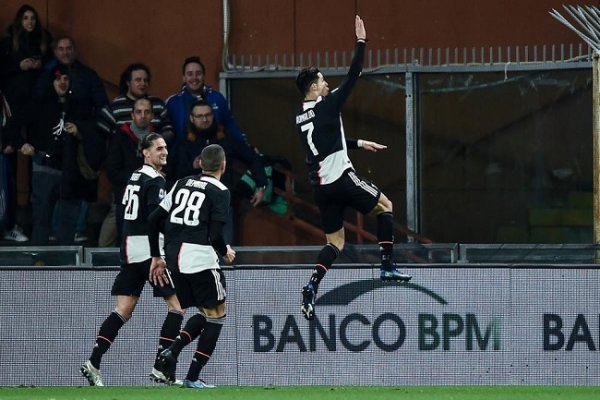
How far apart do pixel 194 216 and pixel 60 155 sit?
3.89 m

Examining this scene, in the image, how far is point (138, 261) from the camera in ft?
50.0

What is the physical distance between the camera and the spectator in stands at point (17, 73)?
1800 cm

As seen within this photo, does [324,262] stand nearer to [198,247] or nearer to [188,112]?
[198,247]

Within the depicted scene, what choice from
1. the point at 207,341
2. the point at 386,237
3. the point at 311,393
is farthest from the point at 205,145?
the point at 311,393

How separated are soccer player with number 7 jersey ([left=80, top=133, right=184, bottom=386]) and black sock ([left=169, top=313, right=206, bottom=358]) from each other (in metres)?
0.37

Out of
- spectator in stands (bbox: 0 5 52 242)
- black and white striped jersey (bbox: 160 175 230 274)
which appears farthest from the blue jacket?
black and white striped jersey (bbox: 160 175 230 274)

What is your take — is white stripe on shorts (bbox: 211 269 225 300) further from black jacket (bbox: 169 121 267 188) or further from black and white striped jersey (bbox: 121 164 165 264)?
black jacket (bbox: 169 121 267 188)

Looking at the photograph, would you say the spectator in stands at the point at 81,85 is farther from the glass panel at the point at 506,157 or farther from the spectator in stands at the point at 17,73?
the glass panel at the point at 506,157

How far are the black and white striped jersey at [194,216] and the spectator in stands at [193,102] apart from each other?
3272 millimetres

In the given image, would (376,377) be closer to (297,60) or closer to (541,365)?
(541,365)

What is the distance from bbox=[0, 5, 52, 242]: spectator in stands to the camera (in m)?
18.0

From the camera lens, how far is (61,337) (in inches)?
642

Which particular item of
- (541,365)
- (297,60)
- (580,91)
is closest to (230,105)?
(297,60)

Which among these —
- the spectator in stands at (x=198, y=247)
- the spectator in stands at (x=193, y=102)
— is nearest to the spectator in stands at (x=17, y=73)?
the spectator in stands at (x=193, y=102)
